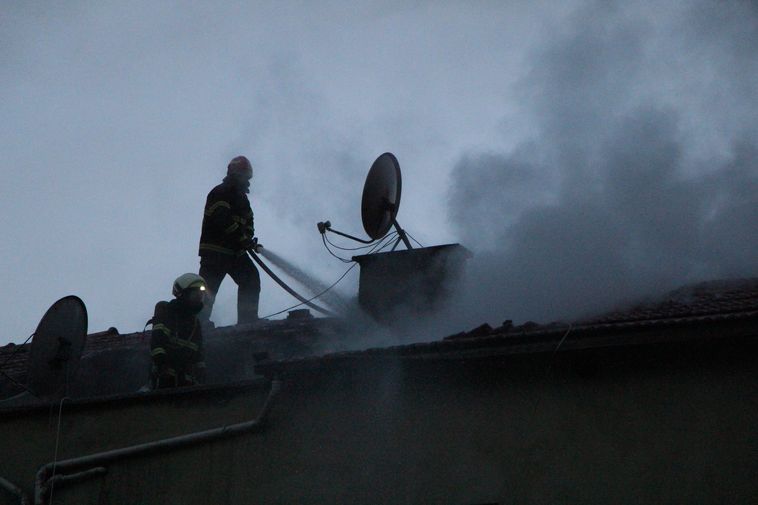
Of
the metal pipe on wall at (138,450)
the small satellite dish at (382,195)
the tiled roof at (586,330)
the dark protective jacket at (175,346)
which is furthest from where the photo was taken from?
the small satellite dish at (382,195)

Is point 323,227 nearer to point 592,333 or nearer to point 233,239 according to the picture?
point 233,239

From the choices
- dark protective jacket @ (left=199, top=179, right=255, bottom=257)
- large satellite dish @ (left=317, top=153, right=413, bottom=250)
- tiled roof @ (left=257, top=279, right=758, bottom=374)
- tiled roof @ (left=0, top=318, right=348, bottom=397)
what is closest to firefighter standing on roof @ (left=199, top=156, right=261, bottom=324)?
dark protective jacket @ (left=199, top=179, right=255, bottom=257)

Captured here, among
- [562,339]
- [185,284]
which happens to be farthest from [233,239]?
[562,339]

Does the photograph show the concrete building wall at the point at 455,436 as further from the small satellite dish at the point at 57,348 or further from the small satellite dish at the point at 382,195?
the small satellite dish at the point at 382,195

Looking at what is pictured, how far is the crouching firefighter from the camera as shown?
8875 millimetres

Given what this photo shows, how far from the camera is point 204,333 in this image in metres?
11.0

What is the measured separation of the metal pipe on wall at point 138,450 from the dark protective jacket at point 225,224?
389cm

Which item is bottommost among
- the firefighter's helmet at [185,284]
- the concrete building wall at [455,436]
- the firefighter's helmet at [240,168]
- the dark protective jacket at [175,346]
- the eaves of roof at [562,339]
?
the concrete building wall at [455,436]

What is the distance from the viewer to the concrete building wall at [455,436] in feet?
21.2

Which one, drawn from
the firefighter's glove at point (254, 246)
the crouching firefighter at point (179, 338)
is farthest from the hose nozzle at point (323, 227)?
the crouching firefighter at point (179, 338)

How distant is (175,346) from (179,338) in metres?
0.11

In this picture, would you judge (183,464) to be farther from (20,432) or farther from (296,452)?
(20,432)

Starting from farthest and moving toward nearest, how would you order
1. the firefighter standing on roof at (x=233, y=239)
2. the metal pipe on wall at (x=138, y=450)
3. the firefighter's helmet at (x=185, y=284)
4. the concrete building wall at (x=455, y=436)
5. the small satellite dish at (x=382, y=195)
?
the firefighter standing on roof at (x=233, y=239)
the small satellite dish at (x=382, y=195)
the firefighter's helmet at (x=185, y=284)
the metal pipe on wall at (x=138, y=450)
the concrete building wall at (x=455, y=436)

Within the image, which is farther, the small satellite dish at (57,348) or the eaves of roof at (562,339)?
the small satellite dish at (57,348)
